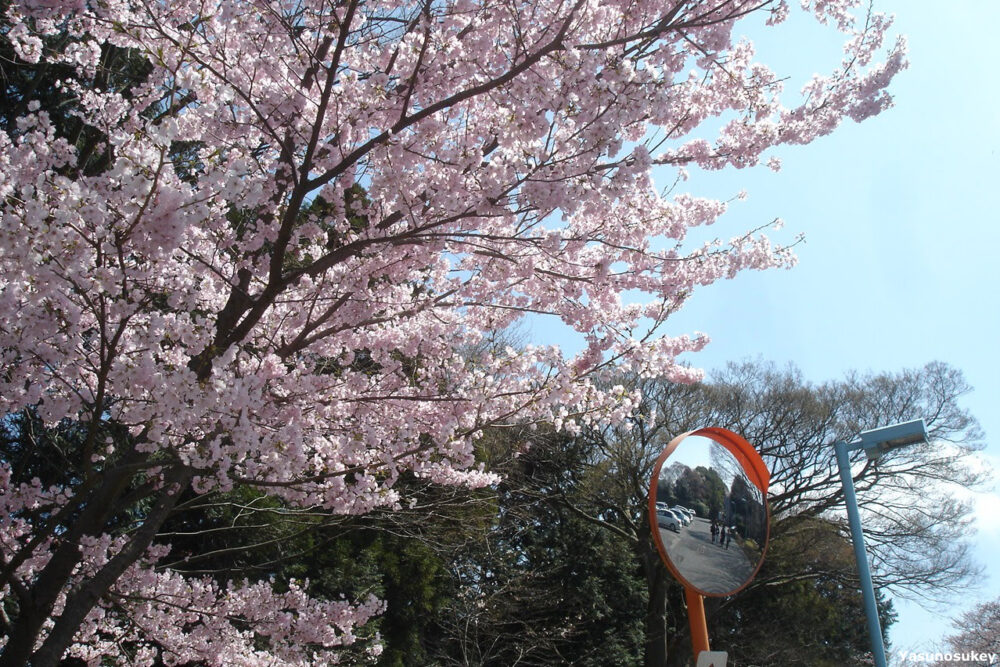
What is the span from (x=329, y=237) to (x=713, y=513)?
11.3 ft

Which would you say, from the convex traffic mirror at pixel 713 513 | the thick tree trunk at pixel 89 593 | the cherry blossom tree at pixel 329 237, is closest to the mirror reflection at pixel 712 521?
the convex traffic mirror at pixel 713 513

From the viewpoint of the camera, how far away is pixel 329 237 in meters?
5.57

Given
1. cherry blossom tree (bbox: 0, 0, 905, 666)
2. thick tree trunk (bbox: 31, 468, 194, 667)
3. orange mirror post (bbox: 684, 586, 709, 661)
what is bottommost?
orange mirror post (bbox: 684, 586, 709, 661)

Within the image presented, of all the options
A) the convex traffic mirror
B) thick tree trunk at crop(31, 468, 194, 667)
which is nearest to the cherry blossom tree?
thick tree trunk at crop(31, 468, 194, 667)

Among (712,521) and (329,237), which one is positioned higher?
(329,237)

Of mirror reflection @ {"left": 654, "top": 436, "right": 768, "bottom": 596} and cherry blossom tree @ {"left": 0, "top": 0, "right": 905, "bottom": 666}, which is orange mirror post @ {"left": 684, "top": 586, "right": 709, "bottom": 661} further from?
cherry blossom tree @ {"left": 0, "top": 0, "right": 905, "bottom": 666}

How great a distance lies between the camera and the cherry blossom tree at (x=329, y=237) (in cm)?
335

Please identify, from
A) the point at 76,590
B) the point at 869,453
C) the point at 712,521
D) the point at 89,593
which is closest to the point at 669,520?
the point at 712,521

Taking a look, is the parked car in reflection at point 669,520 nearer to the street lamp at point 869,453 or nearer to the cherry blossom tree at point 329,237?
the cherry blossom tree at point 329,237

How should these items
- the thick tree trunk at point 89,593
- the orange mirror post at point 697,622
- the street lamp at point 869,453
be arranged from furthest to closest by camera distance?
the street lamp at point 869,453 < the thick tree trunk at point 89,593 < the orange mirror post at point 697,622

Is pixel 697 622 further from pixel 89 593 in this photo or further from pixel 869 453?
pixel 89 593

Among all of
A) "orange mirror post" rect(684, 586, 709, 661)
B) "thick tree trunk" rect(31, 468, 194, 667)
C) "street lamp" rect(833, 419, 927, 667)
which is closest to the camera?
"orange mirror post" rect(684, 586, 709, 661)

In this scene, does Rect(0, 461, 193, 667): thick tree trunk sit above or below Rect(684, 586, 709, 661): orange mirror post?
above

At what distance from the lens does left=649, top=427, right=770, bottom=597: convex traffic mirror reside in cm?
332
